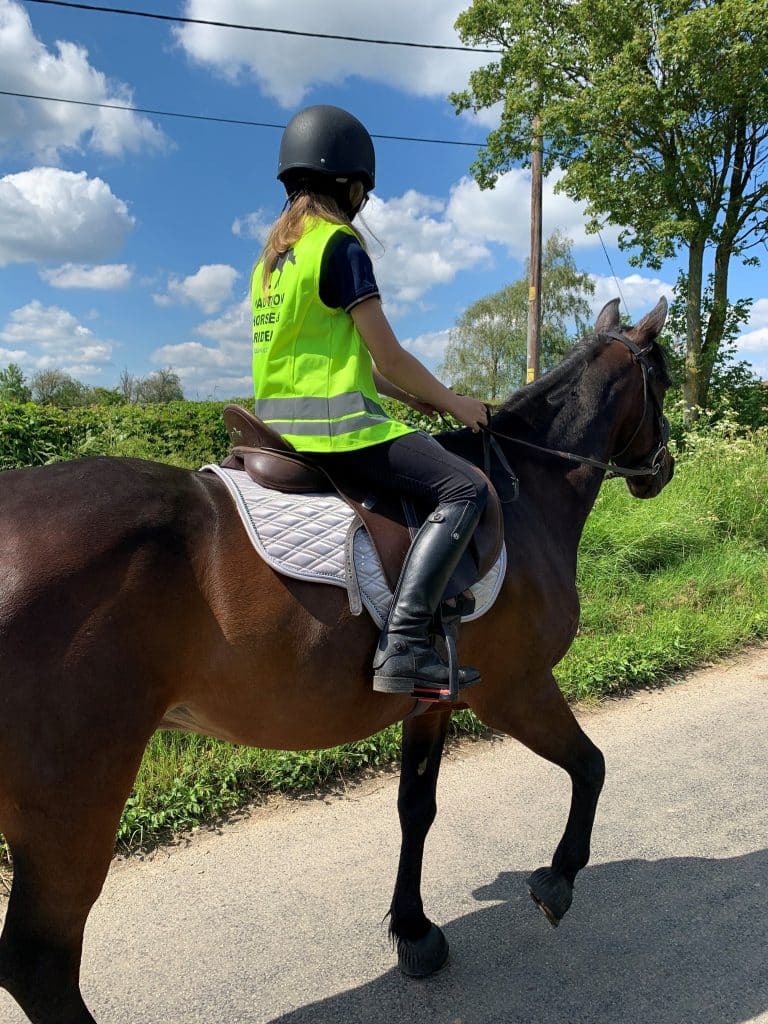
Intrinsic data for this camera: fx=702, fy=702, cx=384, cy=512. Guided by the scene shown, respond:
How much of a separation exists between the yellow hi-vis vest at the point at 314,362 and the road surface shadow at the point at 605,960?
76.8 inches

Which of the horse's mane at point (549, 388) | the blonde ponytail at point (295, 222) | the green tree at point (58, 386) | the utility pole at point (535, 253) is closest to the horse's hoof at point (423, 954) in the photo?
the horse's mane at point (549, 388)

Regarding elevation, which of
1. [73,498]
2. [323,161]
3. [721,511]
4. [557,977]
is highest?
[323,161]

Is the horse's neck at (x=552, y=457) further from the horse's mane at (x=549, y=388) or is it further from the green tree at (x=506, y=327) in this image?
the green tree at (x=506, y=327)

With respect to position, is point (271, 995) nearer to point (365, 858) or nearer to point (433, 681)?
point (365, 858)

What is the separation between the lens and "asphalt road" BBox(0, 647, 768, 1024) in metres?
2.41

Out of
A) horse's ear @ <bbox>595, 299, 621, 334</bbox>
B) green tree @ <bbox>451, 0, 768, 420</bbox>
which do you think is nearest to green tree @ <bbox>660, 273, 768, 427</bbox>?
green tree @ <bbox>451, 0, 768, 420</bbox>

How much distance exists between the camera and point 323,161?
223 cm

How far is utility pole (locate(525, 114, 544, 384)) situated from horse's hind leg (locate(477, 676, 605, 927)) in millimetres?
10742

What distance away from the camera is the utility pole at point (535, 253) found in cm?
1291

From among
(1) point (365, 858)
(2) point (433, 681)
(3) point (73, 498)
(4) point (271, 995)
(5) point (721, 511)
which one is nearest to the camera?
(3) point (73, 498)

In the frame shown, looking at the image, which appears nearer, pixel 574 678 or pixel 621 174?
pixel 574 678

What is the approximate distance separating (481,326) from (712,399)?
2828 centimetres

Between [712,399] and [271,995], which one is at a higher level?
[712,399]

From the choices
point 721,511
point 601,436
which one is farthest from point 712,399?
point 601,436
